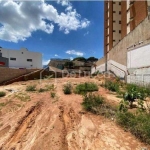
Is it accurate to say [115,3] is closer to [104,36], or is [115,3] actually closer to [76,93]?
[104,36]

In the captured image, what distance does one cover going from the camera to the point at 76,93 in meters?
9.66

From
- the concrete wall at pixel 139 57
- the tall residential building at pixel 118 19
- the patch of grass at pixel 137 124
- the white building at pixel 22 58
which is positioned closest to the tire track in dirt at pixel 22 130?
the patch of grass at pixel 137 124

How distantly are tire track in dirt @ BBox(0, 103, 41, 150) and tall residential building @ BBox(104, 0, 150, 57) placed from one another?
19.2 meters

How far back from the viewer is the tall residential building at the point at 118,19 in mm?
22281

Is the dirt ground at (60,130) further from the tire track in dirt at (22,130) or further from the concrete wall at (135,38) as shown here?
the concrete wall at (135,38)

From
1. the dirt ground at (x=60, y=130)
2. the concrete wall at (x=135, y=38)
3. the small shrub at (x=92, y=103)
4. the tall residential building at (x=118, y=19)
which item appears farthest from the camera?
the tall residential building at (x=118, y=19)

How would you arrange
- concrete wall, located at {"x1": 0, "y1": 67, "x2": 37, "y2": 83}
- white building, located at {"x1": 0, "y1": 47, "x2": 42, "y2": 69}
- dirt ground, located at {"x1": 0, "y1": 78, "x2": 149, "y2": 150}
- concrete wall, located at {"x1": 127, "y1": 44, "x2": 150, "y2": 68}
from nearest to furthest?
1. dirt ground, located at {"x1": 0, "y1": 78, "x2": 149, "y2": 150}
2. concrete wall, located at {"x1": 127, "y1": 44, "x2": 150, "y2": 68}
3. concrete wall, located at {"x1": 0, "y1": 67, "x2": 37, "y2": 83}
4. white building, located at {"x1": 0, "y1": 47, "x2": 42, "y2": 69}

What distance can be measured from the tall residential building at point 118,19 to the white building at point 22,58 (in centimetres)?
1680

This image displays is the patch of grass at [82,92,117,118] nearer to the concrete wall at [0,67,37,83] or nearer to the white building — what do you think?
the concrete wall at [0,67,37,83]

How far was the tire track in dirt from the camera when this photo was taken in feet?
14.2

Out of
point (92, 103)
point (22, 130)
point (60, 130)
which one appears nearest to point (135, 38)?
point (92, 103)

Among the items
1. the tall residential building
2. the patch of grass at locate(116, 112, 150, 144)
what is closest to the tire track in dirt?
the patch of grass at locate(116, 112, 150, 144)

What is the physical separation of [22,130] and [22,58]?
36.0 m

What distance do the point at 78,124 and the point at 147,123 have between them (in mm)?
1956
